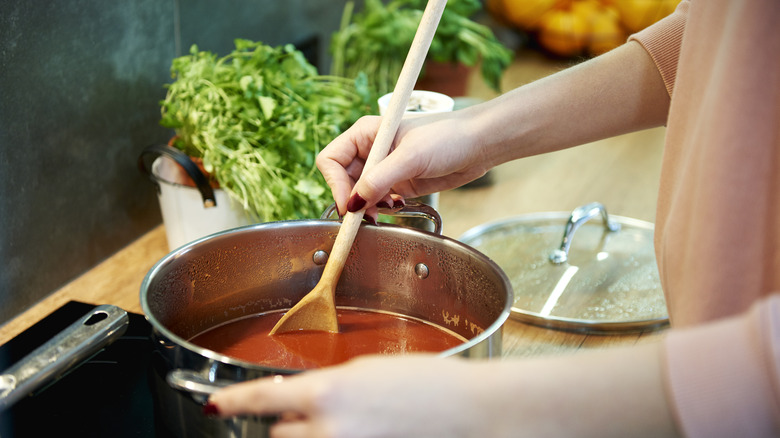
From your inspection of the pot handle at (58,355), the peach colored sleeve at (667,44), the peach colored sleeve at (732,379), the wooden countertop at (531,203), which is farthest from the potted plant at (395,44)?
the peach colored sleeve at (732,379)

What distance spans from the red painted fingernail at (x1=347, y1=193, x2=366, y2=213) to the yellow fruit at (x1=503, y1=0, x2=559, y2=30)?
1.47 meters

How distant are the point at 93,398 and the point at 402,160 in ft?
1.32

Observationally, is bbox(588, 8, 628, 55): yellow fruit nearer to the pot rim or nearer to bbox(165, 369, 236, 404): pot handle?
the pot rim

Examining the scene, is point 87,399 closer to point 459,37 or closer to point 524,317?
point 524,317

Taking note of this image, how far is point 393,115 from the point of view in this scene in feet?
2.56

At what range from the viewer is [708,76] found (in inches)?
22.3

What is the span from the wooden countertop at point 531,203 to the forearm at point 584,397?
1.63 feet

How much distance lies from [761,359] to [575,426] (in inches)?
4.0

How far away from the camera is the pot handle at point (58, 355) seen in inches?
23.4

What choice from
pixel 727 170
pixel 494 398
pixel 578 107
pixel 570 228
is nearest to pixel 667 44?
pixel 578 107

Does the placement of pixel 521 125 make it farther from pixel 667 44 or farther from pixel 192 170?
pixel 192 170

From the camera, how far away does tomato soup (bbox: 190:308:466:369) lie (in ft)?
2.50

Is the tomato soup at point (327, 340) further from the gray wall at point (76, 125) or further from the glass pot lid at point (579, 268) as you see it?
the gray wall at point (76, 125)

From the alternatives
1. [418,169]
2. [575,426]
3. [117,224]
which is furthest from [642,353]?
[117,224]
